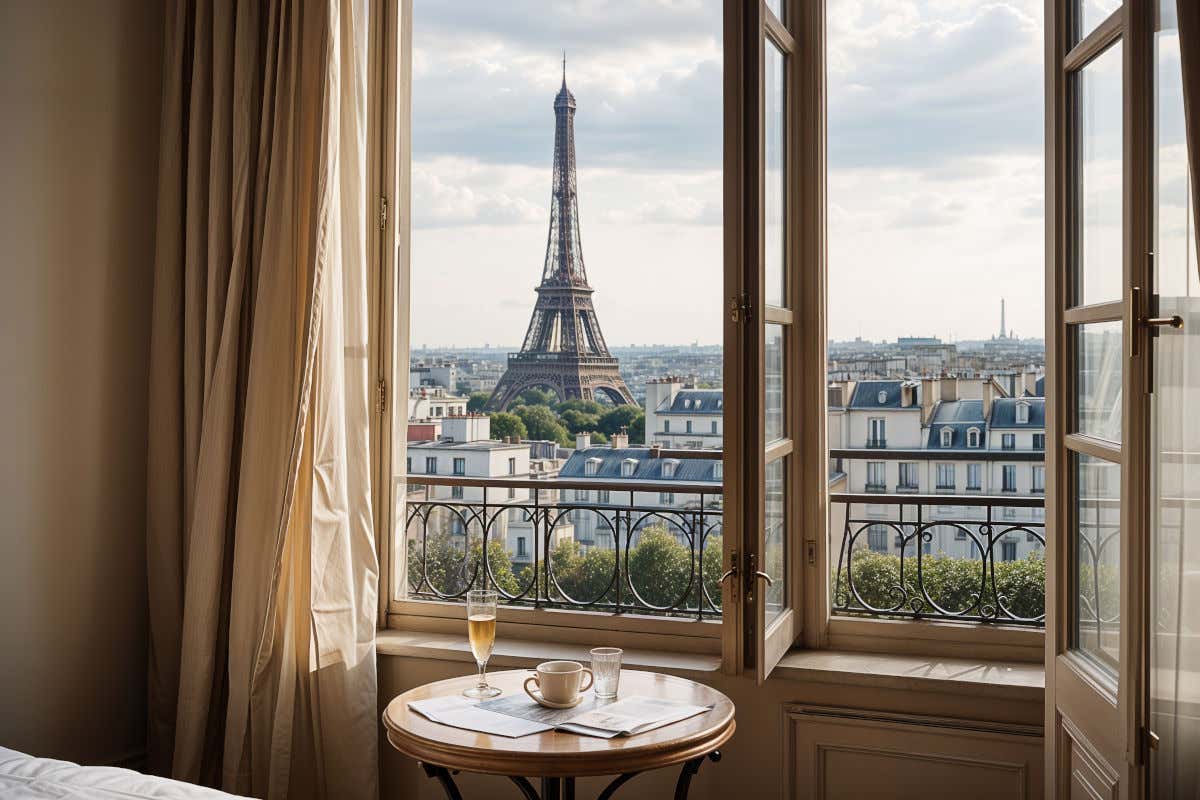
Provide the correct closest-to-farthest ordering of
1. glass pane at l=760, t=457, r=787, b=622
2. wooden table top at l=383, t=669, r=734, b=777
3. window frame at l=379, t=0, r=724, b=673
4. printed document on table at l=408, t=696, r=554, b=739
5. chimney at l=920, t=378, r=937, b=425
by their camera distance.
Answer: wooden table top at l=383, t=669, r=734, b=777 < printed document on table at l=408, t=696, r=554, b=739 < glass pane at l=760, t=457, r=787, b=622 < chimney at l=920, t=378, r=937, b=425 < window frame at l=379, t=0, r=724, b=673

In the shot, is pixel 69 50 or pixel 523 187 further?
pixel 523 187

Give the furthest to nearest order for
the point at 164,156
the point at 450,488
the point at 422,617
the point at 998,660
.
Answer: the point at 450,488, the point at 422,617, the point at 164,156, the point at 998,660

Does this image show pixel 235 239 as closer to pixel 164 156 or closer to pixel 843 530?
pixel 164 156

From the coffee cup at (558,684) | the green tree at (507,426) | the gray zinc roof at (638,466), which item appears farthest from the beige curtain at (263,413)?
the coffee cup at (558,684)

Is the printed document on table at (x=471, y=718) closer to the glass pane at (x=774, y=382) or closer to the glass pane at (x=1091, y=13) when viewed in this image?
the glass pane at (x=774, y=382)

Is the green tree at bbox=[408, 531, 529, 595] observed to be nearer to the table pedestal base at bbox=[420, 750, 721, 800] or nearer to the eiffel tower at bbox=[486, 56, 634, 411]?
the eiffel tower at bbox=[486, 56, 634, 411]

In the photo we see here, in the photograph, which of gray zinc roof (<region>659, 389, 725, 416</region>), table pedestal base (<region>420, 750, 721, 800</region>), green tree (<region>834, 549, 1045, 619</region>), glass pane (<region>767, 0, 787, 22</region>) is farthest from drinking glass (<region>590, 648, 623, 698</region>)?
glass pane (<region>767, 0, 787, 22</region>)

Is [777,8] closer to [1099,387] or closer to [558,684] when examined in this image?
[1099,387]

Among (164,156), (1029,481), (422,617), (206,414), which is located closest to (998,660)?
(1029,481)
